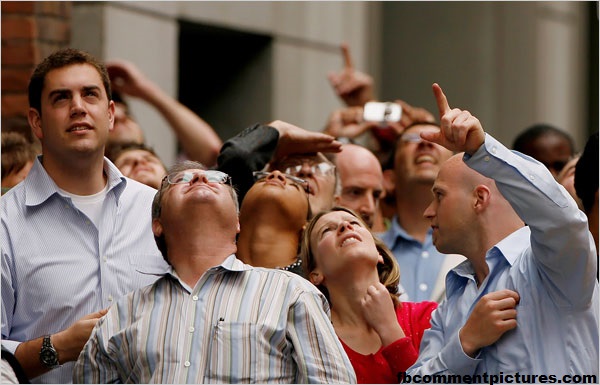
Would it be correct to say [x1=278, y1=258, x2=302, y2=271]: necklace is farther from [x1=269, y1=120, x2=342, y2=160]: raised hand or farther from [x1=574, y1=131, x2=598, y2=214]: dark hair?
[x1=574, y1=131, x2=598, y2=214]: dark hair

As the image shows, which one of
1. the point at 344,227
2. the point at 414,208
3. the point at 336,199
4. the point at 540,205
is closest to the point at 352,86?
the point at 414,208

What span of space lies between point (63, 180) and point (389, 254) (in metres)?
1.31

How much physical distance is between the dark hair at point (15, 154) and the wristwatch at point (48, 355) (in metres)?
1.76

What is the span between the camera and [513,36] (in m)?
13.5

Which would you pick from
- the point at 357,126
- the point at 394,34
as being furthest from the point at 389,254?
the point at 394,34

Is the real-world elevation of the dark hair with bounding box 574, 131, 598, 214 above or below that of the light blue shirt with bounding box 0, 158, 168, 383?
above

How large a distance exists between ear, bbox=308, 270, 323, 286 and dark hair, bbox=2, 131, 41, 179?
1.75m

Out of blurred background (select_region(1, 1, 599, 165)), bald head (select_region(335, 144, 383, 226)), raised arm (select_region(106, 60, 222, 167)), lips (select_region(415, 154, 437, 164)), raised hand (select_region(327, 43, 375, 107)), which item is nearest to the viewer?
bald head (select_region(335, 144, 383, 226))

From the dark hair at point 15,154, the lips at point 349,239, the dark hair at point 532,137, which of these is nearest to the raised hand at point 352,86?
the dark hair at point 532,137

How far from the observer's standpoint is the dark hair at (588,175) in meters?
5.43

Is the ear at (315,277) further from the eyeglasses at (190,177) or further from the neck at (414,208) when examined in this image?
the neck at (414,208)

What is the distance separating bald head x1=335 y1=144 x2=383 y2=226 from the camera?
6.67 m

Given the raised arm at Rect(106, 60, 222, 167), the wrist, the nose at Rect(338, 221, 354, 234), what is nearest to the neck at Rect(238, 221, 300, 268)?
the nose at Rect(338, 221, 354, 234)

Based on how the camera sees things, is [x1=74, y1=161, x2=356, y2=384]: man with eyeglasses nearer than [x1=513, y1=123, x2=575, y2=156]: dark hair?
Yes
